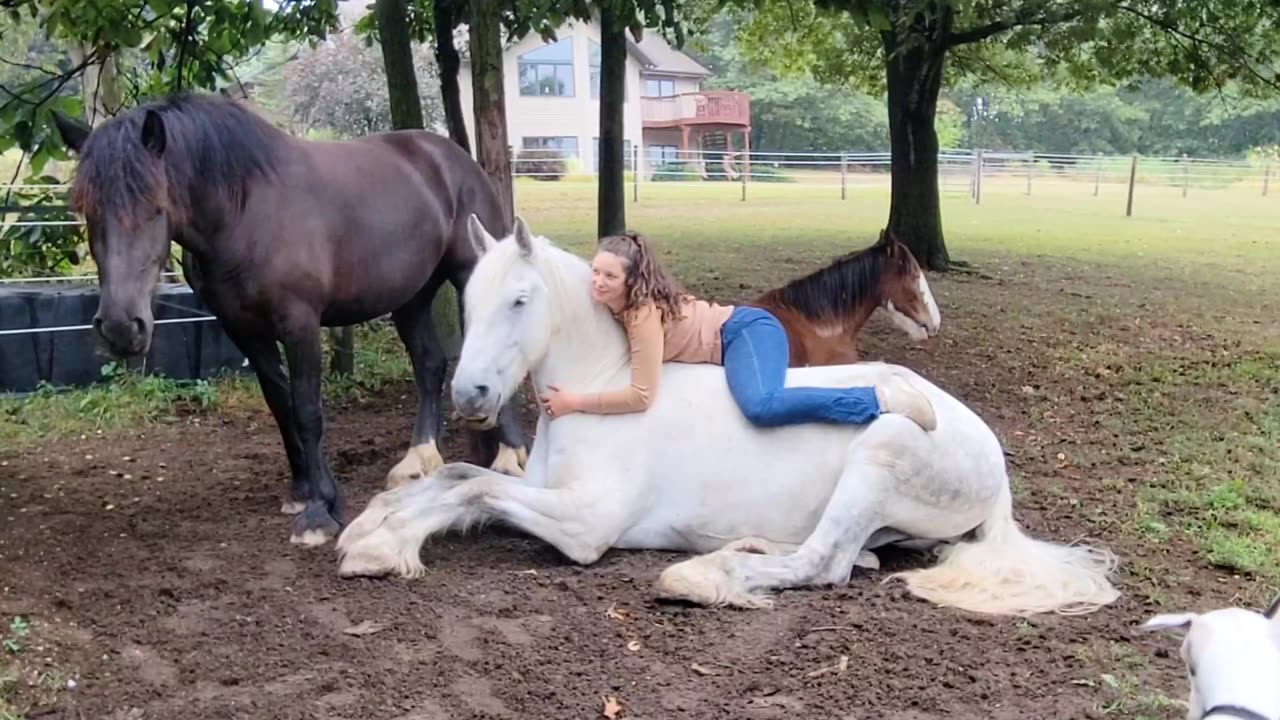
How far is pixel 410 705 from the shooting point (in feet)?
9.86

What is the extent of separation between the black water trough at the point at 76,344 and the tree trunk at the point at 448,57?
2327mm

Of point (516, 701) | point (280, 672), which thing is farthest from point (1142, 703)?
point (280, 672)

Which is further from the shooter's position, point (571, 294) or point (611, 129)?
point (611, 129)

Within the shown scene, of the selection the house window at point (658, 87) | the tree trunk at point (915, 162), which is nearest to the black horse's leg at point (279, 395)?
the tree trunk at point (915, 162)

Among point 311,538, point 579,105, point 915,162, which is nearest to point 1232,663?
point 311,538

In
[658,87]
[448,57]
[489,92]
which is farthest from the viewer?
[658,87]

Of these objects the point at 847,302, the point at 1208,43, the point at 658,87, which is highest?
the point at 658,87

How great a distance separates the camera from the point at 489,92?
624 centimetres

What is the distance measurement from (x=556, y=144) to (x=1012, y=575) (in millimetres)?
40130

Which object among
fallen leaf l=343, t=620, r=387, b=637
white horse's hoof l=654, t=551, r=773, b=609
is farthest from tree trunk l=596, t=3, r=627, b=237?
fallen leaf l=343, t=620, r=387, b=637

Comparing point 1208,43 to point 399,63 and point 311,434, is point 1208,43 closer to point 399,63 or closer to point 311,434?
point 399,63

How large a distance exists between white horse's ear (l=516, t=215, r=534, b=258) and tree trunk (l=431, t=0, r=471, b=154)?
3.99m

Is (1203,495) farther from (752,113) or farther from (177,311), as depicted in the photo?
(752,113)

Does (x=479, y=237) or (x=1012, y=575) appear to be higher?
(x=479, y=237)
